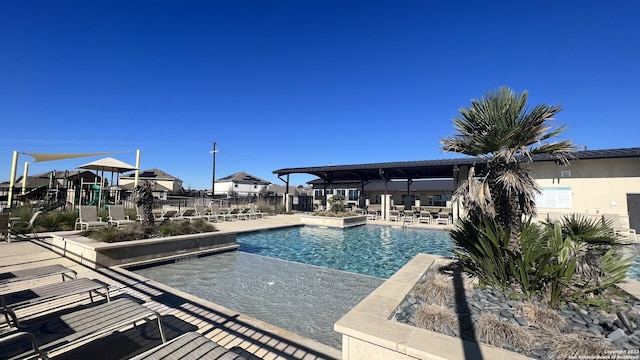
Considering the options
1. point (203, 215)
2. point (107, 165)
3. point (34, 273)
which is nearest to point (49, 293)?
point (34, 273)

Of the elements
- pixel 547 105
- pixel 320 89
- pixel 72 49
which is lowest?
pixel 547 105

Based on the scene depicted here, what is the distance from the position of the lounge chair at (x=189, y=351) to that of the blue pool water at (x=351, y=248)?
15.8 feet

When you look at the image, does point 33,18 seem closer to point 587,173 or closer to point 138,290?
point 138,290

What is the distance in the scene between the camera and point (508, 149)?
3.96 meters

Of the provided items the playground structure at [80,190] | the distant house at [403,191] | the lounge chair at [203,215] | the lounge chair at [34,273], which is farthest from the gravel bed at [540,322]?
the distant house at [403,191]

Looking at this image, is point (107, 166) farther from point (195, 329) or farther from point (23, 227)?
point (195, 329)

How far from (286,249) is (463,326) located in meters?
7.14

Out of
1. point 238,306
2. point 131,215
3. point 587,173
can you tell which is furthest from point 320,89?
point 238,306

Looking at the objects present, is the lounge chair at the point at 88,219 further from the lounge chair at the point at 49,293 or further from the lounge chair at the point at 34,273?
the lounge chair at the point at 49,293

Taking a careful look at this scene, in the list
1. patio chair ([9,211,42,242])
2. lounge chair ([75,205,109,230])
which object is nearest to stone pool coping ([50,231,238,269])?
lounge chair ([75,205,109,230])

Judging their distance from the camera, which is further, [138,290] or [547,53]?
[547,53]

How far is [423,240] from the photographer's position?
11.4m

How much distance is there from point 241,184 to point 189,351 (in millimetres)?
48188

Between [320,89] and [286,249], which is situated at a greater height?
[320,89]
